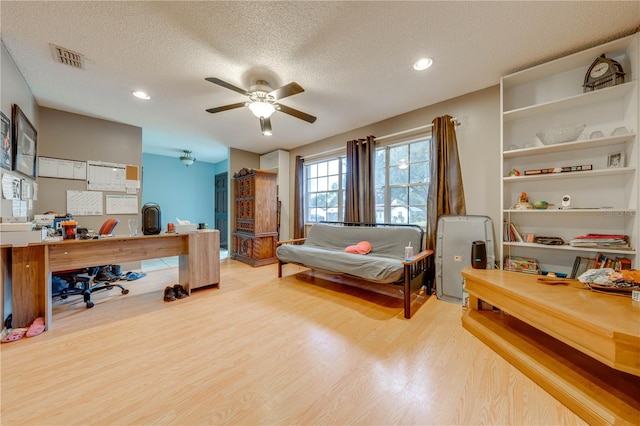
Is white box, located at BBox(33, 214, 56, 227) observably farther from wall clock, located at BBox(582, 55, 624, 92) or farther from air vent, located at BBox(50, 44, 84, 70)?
wall clock, located at BBox(582, 55, 624, 92)

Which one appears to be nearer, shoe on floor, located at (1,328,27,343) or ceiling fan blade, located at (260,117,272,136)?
shoe on floor, located at (1,328,27,343)

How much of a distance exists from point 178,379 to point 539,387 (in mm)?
2209

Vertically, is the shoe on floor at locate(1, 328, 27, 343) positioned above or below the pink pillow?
below

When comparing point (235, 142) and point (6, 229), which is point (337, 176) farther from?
point (6, 229)

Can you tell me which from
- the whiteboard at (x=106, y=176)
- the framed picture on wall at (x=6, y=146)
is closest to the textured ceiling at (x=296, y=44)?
the framed picture on wall at (x=6, y=146)

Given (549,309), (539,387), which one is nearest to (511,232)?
(549,309)

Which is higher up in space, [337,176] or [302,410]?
[337,176]

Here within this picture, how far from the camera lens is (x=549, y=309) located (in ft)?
4.72

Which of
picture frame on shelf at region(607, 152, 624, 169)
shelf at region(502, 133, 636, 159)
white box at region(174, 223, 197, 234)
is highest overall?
shelf at region(502, 133, 636, 159)

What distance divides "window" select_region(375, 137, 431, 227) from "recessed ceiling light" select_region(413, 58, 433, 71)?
3.65ft

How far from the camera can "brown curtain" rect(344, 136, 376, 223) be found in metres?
3.51

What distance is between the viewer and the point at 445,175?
109 inches

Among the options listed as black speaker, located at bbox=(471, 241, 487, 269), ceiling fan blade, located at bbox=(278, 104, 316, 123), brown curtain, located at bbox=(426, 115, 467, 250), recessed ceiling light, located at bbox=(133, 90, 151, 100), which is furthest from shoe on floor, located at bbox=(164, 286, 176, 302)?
black speaker, located at bbox=(471, 241, 487, 269)

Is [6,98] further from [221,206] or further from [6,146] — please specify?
[221,206]
